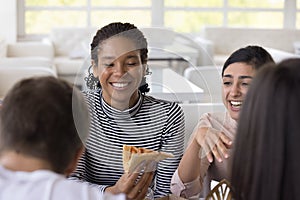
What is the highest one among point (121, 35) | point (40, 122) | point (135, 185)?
point (121, 35)

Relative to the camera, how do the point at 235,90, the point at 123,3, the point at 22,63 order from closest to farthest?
the point at 235,90 < the point at 22,63 < the point at 123,3

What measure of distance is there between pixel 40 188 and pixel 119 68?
0.67 meters

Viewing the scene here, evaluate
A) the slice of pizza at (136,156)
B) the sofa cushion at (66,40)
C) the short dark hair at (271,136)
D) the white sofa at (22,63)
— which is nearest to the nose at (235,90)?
the slice of pizza at (136,156)

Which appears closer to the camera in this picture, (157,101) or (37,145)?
(37,145)

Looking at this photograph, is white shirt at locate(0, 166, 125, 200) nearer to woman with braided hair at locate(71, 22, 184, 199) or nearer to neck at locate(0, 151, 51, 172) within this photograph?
neck at locate(0, 151, 51, 172)

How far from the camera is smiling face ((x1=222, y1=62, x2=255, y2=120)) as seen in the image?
1.91 metres

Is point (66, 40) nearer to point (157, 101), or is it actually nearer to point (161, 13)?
point (161, 13)

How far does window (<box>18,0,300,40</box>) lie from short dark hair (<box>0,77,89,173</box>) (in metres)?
6.75

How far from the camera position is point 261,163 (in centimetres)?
108

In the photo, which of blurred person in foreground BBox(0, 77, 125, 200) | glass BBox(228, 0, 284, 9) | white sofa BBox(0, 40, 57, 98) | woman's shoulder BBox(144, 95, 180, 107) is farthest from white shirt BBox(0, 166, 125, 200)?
glass BBox(228, 0, 284, 9)

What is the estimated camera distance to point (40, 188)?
3.61ft

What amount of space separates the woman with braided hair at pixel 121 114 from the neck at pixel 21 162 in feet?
1.71

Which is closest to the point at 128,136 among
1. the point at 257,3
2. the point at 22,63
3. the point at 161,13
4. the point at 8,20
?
the point at 22,63

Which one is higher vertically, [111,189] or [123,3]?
[123,3]
